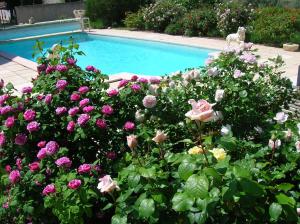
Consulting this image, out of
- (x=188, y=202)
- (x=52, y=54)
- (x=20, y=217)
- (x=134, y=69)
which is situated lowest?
(x=134, y=69)

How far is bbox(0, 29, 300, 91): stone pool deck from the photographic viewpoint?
26.3ft

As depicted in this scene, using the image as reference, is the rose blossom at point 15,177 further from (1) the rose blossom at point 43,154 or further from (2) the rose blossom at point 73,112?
(2) the rose blossom at point 73,112

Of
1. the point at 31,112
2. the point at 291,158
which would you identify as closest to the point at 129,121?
the point at 31,112

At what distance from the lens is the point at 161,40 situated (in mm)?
12578

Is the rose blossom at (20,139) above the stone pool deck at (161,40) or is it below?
above

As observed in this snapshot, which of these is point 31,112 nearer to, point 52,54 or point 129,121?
point 129,121

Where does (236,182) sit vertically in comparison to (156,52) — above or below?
above

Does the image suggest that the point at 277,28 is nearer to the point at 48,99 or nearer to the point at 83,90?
the point at 83,90

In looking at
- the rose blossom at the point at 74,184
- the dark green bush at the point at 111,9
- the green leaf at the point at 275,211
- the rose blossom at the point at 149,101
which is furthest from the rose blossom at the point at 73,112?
the dark green bush at the point at 111,9

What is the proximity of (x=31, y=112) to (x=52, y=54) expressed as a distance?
957mm

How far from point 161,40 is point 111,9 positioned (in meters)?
5.91

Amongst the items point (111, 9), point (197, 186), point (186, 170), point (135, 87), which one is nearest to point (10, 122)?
point (135, 87)

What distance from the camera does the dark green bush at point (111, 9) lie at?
17.4 m

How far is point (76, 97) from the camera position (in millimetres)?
2738
